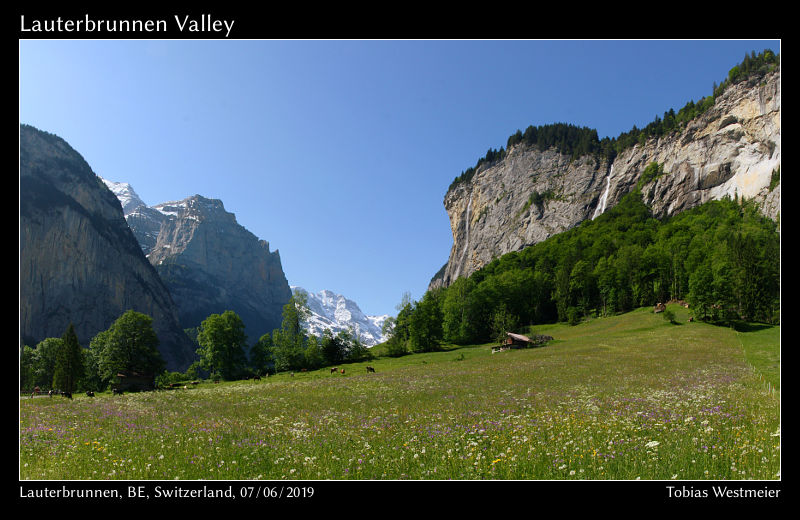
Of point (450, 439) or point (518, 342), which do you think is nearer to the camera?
point (450, 439)

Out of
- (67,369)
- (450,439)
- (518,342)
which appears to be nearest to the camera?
(450,439)

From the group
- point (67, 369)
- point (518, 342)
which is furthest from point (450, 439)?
point (67, 369)

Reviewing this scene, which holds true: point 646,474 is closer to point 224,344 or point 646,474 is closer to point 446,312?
point 224,344

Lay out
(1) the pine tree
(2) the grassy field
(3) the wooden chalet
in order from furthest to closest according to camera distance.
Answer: (3) the wooden chalet, (1) the pine tree, (2) the grassy field

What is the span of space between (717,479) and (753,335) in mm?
63680

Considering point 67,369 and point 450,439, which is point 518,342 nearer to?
point 450,439

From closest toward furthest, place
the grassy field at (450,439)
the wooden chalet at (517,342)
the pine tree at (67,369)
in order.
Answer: the grassy field at (450,439)
the pine tree at (67,369)
the wooden chalet at (517,342)

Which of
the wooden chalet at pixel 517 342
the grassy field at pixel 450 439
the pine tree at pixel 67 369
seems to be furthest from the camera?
the wooden chalet at pixel 517 342

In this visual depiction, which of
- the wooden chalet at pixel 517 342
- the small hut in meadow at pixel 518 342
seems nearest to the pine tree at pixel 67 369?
the wooden chalet at pixel 517 342

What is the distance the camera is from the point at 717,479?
6.43 meters

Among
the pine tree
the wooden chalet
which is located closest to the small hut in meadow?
the wooden chalet

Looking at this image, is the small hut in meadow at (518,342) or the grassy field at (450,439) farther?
the small hut in meadow at (518,342)

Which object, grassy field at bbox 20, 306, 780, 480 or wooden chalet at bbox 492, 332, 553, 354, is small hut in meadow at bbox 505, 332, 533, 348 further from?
grassy field at bbox 20, 306, 780, 480

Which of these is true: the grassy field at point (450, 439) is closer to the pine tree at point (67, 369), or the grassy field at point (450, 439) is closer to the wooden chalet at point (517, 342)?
the wooden chalet at point (517, 342)
